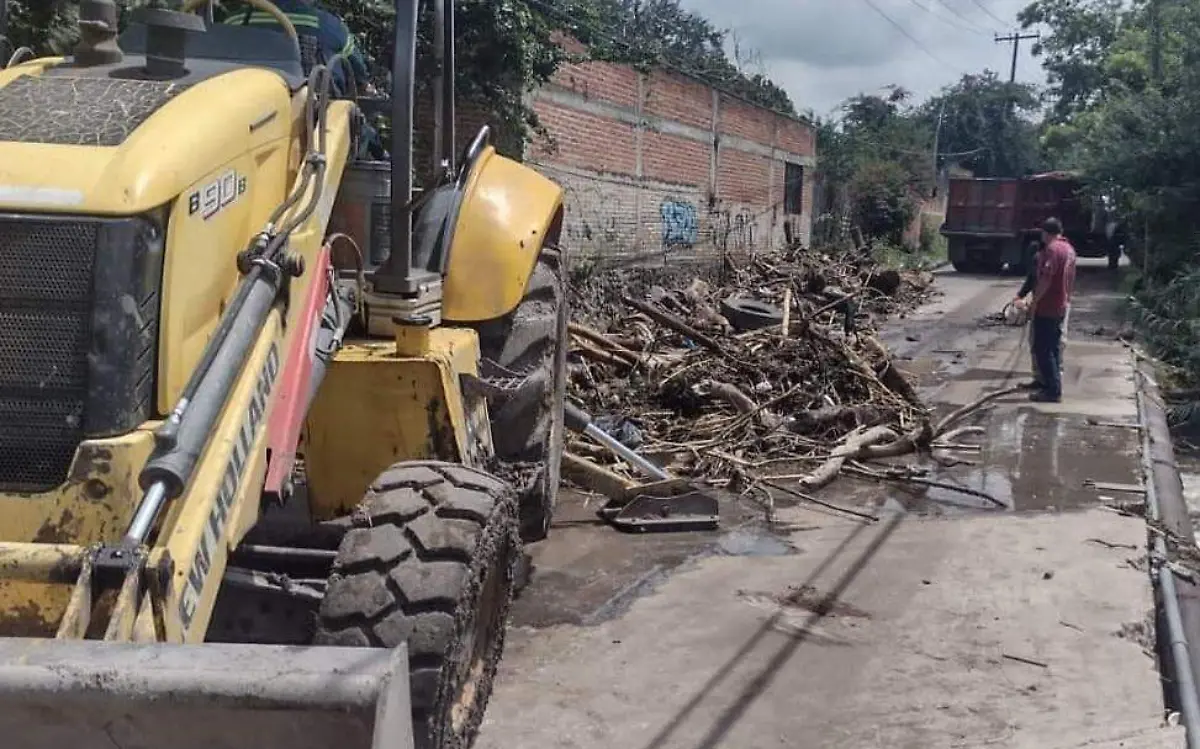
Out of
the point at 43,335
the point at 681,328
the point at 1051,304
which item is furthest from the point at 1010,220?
the point at 43,335

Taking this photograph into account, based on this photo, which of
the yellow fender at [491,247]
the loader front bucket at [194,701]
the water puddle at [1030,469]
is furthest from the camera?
the water puddle at [1030,469]

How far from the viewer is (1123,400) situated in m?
11.3

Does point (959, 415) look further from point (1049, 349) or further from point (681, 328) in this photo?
point (681, 328)

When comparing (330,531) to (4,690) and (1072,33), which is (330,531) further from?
(1072,33)

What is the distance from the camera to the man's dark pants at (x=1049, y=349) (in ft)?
36.4

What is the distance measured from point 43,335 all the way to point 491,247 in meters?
2.46

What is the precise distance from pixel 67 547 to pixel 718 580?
4.04 metres

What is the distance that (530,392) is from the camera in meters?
5.40

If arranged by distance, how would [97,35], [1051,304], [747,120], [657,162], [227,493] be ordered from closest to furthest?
[227,493] → [97,35] → [1051,304] → [657,162] → [747,120]

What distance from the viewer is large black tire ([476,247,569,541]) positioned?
5.36 meters

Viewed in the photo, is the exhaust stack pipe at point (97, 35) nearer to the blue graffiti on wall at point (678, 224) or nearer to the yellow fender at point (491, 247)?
the yellow fender at point (491, 247)

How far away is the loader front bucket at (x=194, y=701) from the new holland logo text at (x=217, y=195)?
1301 mm

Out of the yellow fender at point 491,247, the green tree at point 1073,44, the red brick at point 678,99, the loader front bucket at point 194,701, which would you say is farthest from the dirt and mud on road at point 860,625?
the green tree at point 1073,44

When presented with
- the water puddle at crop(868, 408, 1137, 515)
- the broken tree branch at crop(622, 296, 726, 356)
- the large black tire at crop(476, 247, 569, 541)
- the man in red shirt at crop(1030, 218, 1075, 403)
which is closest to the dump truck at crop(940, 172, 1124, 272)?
the man in red shirt at crop(1030, 218, 1075, 403)
